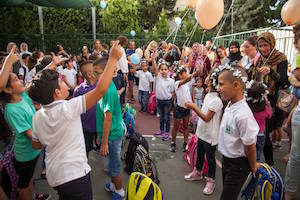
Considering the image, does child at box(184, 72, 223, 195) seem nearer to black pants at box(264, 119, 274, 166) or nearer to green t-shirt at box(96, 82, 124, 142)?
green t-shirt at box(96, 82, 124, 142)

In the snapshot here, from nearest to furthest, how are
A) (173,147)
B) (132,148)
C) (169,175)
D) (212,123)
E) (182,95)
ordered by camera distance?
(212,123)
(132,148)
(169,175)
(182,95)
(173,147)

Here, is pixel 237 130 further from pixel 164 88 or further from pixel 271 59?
pixel 164 88

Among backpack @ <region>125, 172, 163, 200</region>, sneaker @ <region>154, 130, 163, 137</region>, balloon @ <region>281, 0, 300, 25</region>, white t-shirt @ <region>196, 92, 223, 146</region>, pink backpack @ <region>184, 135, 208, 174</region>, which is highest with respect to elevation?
balloon @ <region>281, 0, 300, 25</region>

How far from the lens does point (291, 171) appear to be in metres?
2.53

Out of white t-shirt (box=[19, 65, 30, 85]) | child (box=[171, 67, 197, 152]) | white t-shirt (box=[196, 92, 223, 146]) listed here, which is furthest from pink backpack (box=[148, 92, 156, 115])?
white t-shirt (box=[196, 92, 223, 146])

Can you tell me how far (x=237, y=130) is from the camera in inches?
86.2

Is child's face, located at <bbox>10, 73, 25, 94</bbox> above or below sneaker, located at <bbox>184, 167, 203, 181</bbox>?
above

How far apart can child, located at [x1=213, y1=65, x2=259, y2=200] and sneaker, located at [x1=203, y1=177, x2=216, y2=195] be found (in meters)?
0.77

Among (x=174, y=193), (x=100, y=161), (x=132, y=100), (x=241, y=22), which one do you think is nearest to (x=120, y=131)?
(x=174, y=193)

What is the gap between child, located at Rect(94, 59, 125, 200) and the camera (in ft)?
8.11

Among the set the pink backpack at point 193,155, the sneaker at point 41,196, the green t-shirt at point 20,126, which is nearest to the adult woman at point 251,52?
the pink backpack at point 193,155

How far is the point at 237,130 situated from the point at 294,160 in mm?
820

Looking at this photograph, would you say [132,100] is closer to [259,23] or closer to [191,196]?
[191,196]

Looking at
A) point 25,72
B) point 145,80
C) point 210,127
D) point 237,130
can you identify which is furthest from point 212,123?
point 25,72
